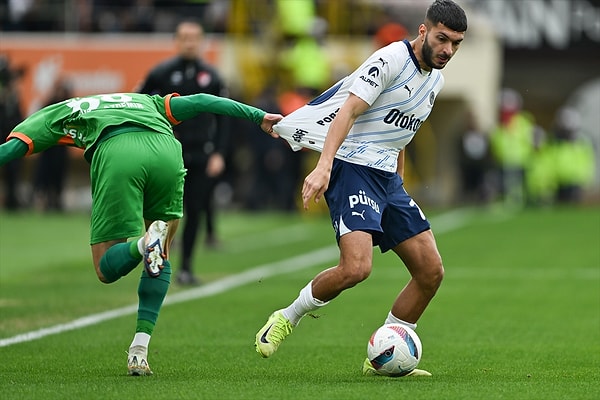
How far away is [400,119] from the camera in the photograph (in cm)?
848

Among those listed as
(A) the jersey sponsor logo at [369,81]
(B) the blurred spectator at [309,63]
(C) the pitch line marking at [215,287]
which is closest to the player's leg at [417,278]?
(A) the jersey sponsor logo at [369,81]

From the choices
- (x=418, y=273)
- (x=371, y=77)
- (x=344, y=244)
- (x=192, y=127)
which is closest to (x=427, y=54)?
(x=371, y=77)

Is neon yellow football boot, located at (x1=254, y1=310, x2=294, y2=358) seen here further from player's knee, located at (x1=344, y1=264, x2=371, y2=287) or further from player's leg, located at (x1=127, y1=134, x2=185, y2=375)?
player's leg, located at (x1=127, y1=134, x2=185, y2=375)

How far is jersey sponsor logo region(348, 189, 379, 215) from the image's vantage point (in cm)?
830

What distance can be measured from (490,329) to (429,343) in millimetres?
1049

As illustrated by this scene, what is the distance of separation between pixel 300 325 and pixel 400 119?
11.2 ft

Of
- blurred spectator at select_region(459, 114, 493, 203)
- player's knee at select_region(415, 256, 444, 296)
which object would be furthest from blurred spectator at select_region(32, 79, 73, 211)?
player's knee at select_region(415, 256, 444, 296)

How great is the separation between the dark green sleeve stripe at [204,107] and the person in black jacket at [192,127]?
16.8ft

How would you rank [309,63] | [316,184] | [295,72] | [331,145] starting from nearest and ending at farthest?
[316,184], [331,145], [309,63], [295,72]

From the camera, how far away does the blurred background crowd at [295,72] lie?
29.0m

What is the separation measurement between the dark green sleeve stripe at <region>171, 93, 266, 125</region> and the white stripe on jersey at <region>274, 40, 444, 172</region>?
0.33 metres

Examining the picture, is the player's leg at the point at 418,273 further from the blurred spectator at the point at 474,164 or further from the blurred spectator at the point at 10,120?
the blurred spectator at the point at 474,164

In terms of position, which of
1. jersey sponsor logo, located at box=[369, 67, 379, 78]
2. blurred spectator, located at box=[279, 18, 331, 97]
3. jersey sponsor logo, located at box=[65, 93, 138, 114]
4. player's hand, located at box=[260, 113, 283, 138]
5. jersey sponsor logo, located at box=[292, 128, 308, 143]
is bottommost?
blurred spectator, located at box=[279, 18, 331, 97]

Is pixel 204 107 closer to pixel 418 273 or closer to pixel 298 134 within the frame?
pixel 298 134
